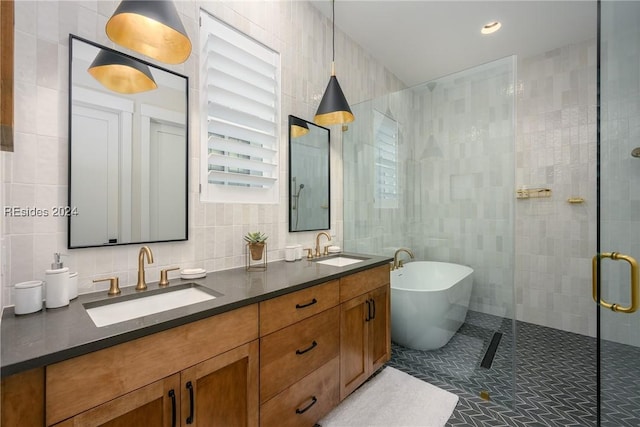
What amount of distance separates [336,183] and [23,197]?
6.94 feet

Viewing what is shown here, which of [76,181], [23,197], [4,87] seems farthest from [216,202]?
[4,87]

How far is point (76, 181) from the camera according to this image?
121 cm

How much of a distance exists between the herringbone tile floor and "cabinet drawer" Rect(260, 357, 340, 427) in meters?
0.79

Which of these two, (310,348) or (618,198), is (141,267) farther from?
(618,198)

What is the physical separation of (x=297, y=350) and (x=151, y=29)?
5.31ft

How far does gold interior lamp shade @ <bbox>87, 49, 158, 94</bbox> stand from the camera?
1269 millimetres

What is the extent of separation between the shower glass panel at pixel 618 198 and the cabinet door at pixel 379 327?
1.17 meters

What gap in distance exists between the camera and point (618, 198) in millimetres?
1127

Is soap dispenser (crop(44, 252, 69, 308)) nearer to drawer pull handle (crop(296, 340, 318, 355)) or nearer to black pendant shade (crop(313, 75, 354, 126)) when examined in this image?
drawer pull handle (crop(296, 340, 318, 355))

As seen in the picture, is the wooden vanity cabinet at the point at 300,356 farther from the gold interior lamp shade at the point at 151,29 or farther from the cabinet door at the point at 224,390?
the gold interior lamp shade at the point at 151,29

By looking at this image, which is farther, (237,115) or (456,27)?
(456,27)

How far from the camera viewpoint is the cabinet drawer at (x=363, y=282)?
173cm

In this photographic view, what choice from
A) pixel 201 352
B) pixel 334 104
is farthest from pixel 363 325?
pixel 334 104

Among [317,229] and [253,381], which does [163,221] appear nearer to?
[253,381]
